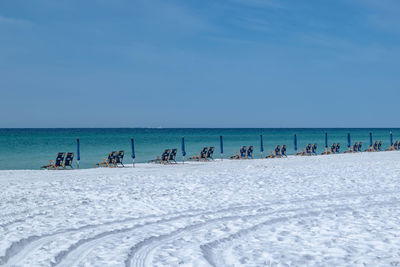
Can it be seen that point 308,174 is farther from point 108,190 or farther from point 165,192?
point 108,190

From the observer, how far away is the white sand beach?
3.74 meters

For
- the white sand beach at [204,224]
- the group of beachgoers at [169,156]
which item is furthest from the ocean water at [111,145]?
the white sand beach at [204,224]

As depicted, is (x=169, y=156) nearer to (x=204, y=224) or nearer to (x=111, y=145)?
(x=204, y=224)

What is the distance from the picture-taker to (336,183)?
8391mm

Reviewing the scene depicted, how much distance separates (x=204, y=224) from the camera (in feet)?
16.5

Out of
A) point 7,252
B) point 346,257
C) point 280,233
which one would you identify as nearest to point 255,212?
point 280,233

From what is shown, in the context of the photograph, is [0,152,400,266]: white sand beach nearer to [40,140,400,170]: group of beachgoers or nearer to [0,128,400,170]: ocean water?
[40,140,400,170]: group of beachgoers

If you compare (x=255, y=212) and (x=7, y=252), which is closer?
(x=7, y=252)

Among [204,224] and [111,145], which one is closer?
[204,224]

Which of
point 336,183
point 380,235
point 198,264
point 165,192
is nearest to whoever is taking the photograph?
point 198,264

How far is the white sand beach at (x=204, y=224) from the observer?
3.74 meters

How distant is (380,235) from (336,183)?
4197 millimetres

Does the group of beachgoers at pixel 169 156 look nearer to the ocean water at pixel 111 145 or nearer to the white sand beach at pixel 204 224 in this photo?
the ocean water at pixel 111 145

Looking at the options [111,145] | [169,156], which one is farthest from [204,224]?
[111,145]
